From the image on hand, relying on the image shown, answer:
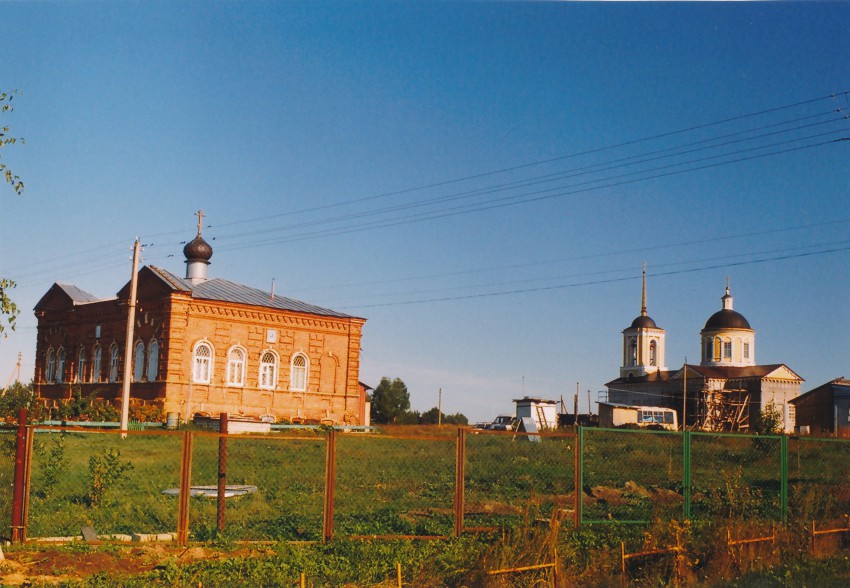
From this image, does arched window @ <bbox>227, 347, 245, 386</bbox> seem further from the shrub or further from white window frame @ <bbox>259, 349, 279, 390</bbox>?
the shrub

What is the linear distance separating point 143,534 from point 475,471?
9928 mm

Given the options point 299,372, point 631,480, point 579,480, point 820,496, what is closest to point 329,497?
point 579,480

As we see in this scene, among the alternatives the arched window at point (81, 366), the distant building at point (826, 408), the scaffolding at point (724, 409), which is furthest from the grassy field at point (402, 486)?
the scaffolding at point (724, 409)

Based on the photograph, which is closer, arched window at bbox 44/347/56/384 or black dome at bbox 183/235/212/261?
black dome at bbox 183/235/212/261

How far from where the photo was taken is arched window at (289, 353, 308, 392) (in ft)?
135

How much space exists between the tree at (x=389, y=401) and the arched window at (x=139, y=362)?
1185 inches

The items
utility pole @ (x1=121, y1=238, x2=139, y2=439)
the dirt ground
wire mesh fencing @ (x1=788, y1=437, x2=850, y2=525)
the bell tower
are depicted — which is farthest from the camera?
the bell tower

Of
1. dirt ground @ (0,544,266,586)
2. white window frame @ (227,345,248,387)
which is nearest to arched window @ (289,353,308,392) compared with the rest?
white window frame @ (227,345,248,387)

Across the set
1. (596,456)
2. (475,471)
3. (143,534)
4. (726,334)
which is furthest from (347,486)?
(726,334)

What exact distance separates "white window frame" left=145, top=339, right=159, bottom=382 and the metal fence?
44.1ft

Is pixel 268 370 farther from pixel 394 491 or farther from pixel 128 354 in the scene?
pixel 394 491

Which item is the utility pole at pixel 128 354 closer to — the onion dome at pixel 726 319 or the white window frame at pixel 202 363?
the white window frame at pixel 202 363

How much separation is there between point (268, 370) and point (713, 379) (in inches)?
1324

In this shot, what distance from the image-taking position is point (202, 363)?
127ft
